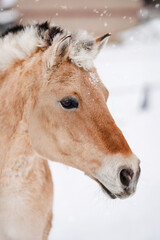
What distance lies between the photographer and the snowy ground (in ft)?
10.8

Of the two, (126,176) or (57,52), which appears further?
(57,52)

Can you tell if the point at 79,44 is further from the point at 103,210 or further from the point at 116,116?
the point at 116,116

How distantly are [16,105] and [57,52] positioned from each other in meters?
0.44

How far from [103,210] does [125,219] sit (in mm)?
317

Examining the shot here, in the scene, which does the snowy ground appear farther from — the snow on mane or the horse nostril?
the snow on mane

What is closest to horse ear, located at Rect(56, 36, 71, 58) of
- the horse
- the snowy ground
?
the horse

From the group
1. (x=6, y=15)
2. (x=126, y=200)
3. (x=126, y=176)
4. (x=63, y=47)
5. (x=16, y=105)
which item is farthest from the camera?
(x=6, y=15)

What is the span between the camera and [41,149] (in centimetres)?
209

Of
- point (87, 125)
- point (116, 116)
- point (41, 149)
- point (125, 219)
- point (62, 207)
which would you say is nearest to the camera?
point (87, 125)

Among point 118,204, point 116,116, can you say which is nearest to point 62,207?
point 118,204

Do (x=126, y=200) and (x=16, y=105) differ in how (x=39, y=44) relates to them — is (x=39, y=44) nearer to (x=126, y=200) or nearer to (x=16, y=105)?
(x=16, y=105)

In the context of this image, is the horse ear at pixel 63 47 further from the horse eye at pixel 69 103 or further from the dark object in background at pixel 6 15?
the dark object in background at pixel 6 15

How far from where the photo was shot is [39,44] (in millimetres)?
2145

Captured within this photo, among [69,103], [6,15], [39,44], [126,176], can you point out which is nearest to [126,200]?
[126,176]
